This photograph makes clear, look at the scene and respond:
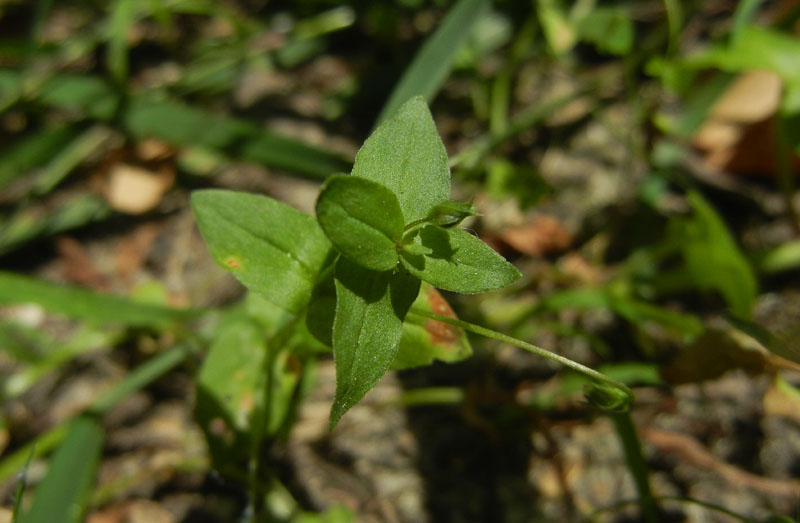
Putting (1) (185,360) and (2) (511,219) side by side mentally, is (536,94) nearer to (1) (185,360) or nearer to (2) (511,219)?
(2) (511,219)

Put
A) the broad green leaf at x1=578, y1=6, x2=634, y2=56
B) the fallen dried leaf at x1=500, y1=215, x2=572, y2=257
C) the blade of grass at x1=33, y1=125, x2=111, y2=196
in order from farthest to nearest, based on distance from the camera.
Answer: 1. the blade of grass at x1=33, y1=125, x2=111, y2=196
2. the fallen dried leaf at x1=500, y1=215, x2=572, y2=257
3. the broad green leaf at x1=578, y1=6, x2=634, y2=56

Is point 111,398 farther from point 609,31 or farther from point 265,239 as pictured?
point 609,31

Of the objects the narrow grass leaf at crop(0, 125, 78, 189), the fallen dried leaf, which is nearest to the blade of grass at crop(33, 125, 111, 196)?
the narrow grass leaf at crop(0, 125, 78, 189)

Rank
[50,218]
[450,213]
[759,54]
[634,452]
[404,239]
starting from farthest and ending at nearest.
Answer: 1. [50,218]
2. [759,54]
3. [634,452]
4. [404,239]
5. [450,213]

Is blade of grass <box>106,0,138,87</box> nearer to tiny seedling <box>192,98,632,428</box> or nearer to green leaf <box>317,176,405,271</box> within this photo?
tiny seedling <box>192,98,632,428</box>

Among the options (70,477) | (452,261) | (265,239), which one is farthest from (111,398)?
(452,261)

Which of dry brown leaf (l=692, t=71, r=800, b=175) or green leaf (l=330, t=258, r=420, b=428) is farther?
dry brown leaf (l=692, t=71, r=800, b=175)

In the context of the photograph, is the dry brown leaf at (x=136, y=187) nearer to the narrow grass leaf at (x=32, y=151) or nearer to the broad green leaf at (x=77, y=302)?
the narrow grass leaf at (x=32, y=151)

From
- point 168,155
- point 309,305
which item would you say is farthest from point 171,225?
point 309,305

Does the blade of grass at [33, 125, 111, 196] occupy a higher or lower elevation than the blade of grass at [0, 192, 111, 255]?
higher
